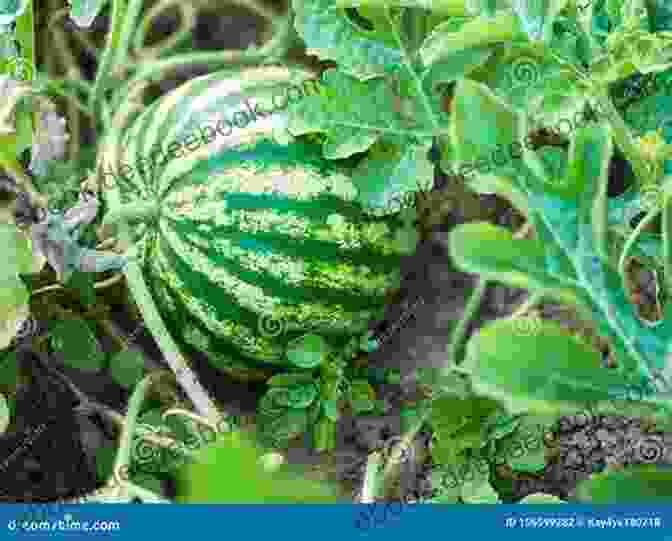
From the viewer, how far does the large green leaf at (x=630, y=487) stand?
4.75ft

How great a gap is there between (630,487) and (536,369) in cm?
26

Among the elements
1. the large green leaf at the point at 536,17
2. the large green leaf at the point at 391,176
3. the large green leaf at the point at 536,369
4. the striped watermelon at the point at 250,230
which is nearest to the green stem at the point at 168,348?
the striped watermelon at the point at 250,230

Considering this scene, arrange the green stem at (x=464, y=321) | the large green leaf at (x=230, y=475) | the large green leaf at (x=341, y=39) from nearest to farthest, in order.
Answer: the large green leaf at (x=230, y=475)
the large green leaf at (x=341, y=39)
the green stem at (x=464, y=321)

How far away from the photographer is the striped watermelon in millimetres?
1816

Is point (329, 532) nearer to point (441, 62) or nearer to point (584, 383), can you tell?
point (584, 383)

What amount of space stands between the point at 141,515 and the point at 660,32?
931 millimetres

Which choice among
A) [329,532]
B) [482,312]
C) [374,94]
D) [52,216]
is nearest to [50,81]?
[52,216]

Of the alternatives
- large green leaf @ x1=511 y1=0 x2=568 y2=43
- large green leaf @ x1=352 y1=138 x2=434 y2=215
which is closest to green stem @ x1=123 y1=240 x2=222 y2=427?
large green leaf @ x1=352 y1=138 x2=434 y2=215

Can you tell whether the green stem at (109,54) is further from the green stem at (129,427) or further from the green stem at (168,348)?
the green stem at (129,427)

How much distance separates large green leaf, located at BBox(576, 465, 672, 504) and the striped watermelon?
22.6 inches

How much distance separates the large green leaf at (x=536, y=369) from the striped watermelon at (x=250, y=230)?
560 millimetres

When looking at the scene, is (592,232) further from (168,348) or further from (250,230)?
(168,348)

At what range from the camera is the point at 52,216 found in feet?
5.69

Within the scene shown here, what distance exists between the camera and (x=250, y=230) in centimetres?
181
